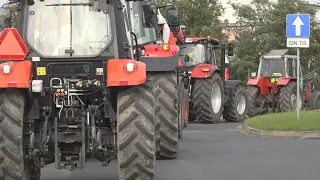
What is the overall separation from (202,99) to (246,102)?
4672mm

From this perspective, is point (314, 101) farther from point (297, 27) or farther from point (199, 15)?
point (199, 15)

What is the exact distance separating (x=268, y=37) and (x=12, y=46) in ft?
123

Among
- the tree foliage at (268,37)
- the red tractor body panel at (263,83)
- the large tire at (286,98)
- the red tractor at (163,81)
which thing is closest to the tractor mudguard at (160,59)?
the red tractor at (163,81)

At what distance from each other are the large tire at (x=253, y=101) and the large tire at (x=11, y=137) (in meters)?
19.4

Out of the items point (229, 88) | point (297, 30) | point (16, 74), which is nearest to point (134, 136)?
point (16, 74)

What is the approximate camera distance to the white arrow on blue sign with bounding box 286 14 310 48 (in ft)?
63.4

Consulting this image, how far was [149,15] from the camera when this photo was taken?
38.6ft

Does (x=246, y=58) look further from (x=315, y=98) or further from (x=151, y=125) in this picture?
(x=151, y=125)

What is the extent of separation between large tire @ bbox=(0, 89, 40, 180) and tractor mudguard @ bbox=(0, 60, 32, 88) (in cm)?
18

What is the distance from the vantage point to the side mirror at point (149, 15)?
38.6 ft

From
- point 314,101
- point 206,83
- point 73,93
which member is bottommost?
point 314,101

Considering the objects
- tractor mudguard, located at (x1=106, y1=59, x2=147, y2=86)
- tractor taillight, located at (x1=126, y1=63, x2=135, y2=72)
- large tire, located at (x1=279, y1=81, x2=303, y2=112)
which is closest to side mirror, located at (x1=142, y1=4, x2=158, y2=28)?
tractor mudguard, located at (x1=106, y1=59, x2=147, y2=86)

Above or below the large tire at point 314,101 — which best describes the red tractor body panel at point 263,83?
above

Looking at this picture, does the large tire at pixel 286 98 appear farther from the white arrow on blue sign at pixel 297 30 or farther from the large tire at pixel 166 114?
the large tire at pixel 166 114
